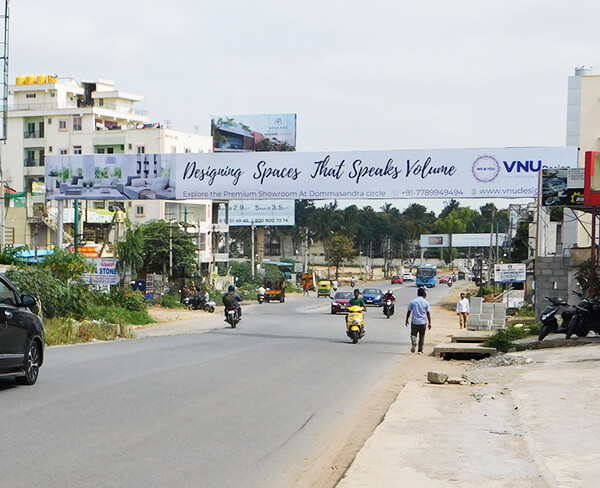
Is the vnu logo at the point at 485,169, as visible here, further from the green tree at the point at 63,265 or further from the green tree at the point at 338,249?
the green tree at the point at 338,249

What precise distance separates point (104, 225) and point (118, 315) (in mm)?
40805

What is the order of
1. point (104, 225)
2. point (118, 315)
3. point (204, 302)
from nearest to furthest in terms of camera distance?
1. point (118, 315)
2. point (204, 302)
3. point (104, 225)

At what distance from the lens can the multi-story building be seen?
3423 inches

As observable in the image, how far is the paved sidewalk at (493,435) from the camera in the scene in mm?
8016

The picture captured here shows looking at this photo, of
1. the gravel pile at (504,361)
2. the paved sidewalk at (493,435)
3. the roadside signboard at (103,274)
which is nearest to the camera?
the paved sidewalk at (493,435)

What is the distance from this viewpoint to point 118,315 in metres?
37.0

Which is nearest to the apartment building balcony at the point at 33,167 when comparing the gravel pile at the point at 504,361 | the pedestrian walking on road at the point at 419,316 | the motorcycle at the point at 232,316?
the motorcycle at the point at 232,316

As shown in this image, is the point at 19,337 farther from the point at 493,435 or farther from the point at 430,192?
the point at 430,192

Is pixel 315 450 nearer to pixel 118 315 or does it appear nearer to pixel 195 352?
pixel 195 352

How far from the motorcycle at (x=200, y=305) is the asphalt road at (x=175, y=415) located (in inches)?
1297

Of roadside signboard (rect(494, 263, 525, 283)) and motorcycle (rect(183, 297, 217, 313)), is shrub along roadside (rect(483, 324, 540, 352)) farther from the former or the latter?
motorcycle (rect(183, 297, 217, 313))

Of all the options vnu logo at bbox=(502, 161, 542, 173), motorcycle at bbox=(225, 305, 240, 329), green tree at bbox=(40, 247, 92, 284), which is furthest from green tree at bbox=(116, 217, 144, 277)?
vnu logo at bbox=(502, 161, 542, 173)

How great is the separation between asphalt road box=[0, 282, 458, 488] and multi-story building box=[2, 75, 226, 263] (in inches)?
2492

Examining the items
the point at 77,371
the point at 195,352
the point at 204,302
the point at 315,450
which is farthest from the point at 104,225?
the point at 315,450
